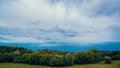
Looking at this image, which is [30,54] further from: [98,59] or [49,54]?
[98,59]

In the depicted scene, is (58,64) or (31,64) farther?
(31,64)

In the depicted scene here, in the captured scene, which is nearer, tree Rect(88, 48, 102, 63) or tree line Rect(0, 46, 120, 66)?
tree line Rect(0, 46, 120, 66)

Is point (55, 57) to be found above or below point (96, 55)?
below

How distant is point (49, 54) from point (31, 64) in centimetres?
641

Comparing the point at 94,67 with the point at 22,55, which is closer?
Result: the point at 94,67

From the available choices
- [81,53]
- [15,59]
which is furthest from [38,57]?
[81,53]

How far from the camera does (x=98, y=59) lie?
65.4 metres

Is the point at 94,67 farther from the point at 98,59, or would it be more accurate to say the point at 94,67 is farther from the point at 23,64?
the point at 23,64

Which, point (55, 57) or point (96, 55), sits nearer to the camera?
point (55, 57)

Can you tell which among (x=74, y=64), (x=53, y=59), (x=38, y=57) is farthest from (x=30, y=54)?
(x=74, y=64)

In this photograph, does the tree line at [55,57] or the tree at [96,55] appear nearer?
the tree line at [55,57]

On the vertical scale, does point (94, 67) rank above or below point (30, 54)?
below

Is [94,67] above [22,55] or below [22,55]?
below

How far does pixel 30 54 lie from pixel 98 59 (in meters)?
21.4
